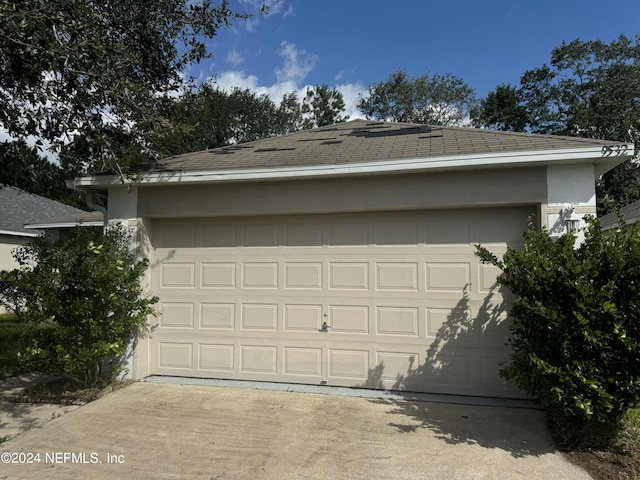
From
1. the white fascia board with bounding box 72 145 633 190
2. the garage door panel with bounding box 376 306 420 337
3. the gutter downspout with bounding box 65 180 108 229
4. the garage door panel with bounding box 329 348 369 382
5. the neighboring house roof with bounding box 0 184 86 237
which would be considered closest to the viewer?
the white fascia board with bounding box 72 145 633 190

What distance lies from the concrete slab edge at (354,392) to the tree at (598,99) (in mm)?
22501

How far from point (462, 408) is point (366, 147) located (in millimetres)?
3722

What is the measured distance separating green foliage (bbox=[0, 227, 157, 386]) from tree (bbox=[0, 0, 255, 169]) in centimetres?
128

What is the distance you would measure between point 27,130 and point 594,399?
22.5 feet

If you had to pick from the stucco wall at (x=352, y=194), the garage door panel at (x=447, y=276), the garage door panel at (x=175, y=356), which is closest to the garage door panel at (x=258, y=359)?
the garage door panel at (x=175, y=356)

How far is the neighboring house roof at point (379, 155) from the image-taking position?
4945mm

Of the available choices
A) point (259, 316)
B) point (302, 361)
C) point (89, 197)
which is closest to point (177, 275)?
point (259, 316)

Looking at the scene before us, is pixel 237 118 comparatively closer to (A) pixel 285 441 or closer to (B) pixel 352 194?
(B) pixel 352 194

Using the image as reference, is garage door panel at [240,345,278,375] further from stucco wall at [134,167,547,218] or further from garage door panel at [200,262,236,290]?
stucco wall at [134,167,547,218]

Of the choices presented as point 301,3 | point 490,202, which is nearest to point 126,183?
point 490,202

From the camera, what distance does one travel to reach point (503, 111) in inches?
1137

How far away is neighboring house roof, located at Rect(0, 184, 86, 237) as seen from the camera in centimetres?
1486

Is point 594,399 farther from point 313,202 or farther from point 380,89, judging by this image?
Answer: point 380,89

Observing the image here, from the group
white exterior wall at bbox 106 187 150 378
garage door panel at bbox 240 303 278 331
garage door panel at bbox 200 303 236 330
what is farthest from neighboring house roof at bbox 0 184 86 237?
garage door panel at bbox 240 303 278 331
